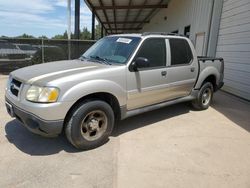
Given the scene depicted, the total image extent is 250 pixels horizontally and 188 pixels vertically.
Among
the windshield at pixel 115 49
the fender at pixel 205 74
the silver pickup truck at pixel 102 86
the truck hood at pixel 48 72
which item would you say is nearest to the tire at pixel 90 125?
the silver pickup truck at pixel 102 86

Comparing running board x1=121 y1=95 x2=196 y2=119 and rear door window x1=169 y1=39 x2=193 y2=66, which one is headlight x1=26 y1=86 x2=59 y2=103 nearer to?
running board x1=121 y1=95 x2=196 y2=119

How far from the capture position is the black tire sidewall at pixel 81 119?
3.40 metres

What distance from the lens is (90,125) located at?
3.66 meters

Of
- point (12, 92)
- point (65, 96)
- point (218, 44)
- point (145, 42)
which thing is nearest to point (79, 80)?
point (65, 96)

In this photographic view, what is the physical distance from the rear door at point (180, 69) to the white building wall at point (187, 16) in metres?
6.53

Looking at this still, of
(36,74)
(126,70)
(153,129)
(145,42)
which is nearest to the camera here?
(36,74)

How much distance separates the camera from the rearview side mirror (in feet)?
12.9

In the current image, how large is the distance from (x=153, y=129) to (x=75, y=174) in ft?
6.70

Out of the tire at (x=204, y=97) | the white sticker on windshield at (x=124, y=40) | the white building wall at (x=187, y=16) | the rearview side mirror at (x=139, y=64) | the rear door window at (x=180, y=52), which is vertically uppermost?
the white building wall at (x=187, y=16)

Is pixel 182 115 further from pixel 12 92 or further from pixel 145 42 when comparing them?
pixel 12 92

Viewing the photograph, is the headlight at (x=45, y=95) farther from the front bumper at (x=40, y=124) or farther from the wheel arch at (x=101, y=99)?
the wheel arch at (x=101, y=99)

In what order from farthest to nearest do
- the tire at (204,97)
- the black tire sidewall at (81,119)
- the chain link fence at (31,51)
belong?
the chain link fence at (31,51) → the tire at (204,97) → the black tire sidewall at (81,119)

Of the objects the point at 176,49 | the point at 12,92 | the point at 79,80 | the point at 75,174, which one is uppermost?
the point at 176,49

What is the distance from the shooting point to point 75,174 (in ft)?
9.92
